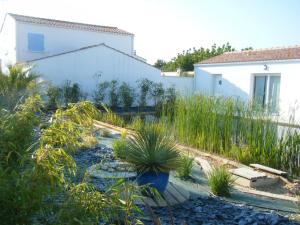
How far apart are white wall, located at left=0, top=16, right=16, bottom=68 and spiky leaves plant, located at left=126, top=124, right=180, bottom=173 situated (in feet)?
63.7

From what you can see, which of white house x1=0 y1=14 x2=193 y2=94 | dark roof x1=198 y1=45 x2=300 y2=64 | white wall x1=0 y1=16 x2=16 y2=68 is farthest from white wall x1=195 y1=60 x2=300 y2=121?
white wall x1=0 y1=16 x2=16 y2=68

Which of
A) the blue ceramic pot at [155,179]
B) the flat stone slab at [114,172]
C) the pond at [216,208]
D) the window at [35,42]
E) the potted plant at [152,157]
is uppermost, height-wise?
the window at [35,42]

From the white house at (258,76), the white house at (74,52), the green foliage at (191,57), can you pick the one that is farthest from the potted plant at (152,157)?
the green foliage at (191,57)

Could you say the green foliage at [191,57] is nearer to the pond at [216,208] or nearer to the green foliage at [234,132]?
the green foliage at [234,132]

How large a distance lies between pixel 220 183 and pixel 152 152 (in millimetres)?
1293

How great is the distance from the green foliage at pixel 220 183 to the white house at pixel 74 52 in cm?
1231

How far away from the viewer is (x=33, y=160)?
1942 mm

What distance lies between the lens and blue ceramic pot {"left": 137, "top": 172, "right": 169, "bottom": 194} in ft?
14.7

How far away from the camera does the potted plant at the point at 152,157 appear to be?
4.48 metres

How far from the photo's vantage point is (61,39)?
22.9 m

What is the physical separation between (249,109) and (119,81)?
41.9ft

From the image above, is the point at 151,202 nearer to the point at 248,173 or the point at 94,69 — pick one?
the point at 248,173

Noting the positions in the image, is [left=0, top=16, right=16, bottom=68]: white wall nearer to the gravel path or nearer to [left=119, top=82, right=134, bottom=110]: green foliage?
[left=119, top=82, right=134, bottom=110]: green foliage

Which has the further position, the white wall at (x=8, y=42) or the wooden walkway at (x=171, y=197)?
the white wall at (x=8, y=42)
